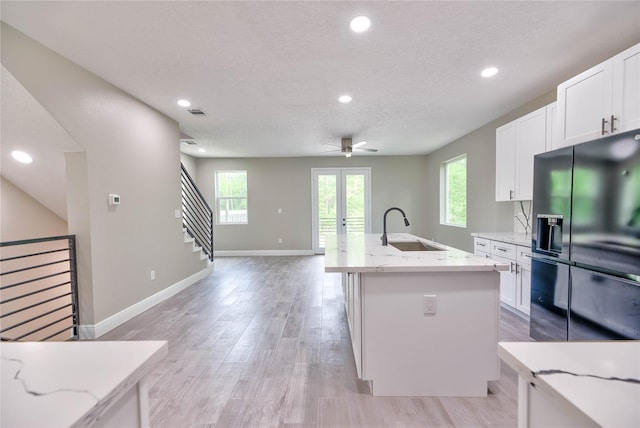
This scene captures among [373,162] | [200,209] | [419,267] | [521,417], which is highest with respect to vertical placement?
[373,162]

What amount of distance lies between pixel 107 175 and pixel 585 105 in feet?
14.7

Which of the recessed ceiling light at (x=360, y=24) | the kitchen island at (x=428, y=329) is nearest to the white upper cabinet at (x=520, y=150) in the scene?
the kitchen island at (x=428, y=329)

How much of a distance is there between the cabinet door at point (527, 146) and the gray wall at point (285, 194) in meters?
3.86

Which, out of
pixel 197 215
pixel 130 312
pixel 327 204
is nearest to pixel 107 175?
pixel 130 312

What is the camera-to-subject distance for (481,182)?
4.61m

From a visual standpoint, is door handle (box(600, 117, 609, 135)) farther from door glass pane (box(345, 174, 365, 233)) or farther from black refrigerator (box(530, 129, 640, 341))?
door glass pane (box(345, 174, 365, 233))

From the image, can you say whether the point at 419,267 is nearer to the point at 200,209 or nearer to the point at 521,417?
the point at 521,417

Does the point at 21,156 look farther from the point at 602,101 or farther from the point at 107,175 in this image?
the point at 602,101

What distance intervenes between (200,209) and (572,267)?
558 cm

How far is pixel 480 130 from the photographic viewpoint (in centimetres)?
462

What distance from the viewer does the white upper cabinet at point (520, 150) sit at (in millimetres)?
2949

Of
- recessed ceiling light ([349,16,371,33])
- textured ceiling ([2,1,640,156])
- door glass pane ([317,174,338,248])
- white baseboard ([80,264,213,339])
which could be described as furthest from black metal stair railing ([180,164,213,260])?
recessed ceiling light ([349,16,371,33])

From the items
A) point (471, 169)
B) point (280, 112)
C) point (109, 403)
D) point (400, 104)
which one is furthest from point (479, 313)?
point (471, 169)

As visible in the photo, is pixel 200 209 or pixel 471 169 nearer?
pixel 471 169
